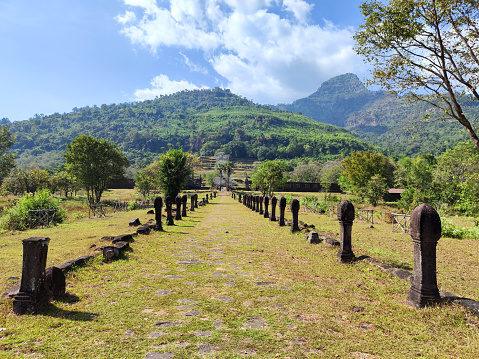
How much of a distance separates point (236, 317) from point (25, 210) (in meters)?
18.4

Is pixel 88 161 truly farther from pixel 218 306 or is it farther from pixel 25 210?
pixel 218 306

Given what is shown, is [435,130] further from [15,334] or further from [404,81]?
[15,334]

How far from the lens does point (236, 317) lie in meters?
4.18

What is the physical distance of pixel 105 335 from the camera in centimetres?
358

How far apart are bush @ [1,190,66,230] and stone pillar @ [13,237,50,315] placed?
593 inches

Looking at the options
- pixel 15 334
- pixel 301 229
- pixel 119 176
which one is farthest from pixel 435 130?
pixel 15 334

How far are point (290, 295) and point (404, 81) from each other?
33.7ft

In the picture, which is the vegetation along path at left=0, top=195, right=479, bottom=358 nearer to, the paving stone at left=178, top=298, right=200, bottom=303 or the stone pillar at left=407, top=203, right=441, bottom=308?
the paving stone at left=178, top=298, right=200, bottom=303

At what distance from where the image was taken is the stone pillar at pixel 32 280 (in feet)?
13.8

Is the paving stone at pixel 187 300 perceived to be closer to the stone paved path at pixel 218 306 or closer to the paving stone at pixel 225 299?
the stone paved path at pixel 218 306

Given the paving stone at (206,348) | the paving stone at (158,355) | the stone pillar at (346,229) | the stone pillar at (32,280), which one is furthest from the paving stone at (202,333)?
the stone pillar at (346,229)

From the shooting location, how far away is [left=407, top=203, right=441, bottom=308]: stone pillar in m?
4.56

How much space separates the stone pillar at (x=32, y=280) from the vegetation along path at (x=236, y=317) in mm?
173

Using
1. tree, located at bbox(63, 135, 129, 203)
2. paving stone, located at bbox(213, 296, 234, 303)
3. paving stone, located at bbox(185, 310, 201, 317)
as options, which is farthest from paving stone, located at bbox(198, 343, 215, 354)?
tree, located at bbox(63, 135, 129, 203)
